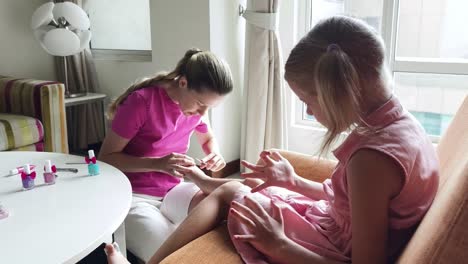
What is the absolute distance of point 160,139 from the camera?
4.92 ft

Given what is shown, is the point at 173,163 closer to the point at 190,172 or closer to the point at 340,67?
the point at 190,172

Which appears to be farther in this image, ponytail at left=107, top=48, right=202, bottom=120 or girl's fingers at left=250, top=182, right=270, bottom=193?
ponytail at left=107, top=48, right=202, bottom=120

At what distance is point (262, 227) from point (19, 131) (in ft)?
6.94

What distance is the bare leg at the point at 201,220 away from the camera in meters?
1.06

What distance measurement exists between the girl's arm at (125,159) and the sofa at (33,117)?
141 centimetres

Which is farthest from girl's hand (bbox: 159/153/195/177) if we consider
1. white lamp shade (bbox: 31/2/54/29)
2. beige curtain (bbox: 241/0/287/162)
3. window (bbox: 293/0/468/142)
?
white lamp shade (bbox: 31/2/54/29)

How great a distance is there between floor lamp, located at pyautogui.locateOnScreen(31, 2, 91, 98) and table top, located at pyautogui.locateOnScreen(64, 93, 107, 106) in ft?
1.19

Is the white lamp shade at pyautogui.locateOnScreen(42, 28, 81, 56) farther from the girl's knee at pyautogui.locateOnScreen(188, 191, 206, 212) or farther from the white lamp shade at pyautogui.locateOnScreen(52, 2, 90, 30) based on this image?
the girl's knee at pyautogui.locateOnScreen(188, 191, 206, 212)

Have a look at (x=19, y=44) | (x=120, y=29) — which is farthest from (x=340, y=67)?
(x=19, y=44)

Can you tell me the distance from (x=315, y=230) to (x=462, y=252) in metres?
0.44

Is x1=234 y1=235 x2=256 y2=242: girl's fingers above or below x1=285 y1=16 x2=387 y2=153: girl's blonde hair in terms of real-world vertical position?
below

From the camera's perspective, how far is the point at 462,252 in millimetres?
567

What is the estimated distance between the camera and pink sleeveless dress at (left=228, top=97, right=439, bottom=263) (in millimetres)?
795

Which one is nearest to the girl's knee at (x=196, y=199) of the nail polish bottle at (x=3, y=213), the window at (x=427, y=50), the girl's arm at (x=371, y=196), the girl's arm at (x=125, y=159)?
the girl's arm at (x=125, y=159)
